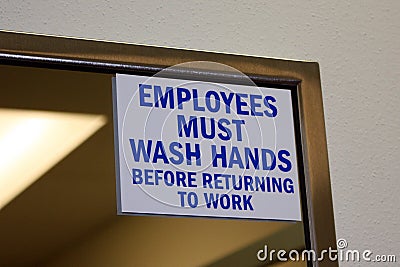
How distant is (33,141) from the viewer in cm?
101

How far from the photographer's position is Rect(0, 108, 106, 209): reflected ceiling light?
0.99 metres

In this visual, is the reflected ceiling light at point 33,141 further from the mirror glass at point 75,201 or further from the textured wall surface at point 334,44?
the textured wall surface at point 334,44

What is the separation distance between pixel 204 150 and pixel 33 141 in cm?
22

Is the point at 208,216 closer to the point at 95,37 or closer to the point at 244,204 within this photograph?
the point at 244,204

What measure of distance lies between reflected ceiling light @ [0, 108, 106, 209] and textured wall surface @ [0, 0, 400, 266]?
Result: 115mm

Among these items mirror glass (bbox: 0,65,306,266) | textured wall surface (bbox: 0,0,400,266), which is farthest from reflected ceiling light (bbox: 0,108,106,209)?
textured wall surface (bbox: 0,0,400,266)

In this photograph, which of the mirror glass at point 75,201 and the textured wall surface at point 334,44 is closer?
the mirror glass at point 75,201

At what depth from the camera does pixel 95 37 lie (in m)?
1.07

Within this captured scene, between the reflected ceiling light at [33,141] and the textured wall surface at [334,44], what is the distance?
0.11 meters

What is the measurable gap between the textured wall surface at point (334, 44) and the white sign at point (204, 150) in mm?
65

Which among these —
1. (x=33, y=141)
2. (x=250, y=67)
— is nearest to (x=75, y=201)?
(x=33, y=141)

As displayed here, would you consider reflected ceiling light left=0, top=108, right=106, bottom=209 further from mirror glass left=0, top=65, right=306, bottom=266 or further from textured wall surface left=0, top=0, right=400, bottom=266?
textured wall surface left=0, top=0, right=400, bottom=266

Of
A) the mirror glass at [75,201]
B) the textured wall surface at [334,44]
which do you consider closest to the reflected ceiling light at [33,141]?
the mirror glass at [75,201]

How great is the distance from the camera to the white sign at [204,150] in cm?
103
